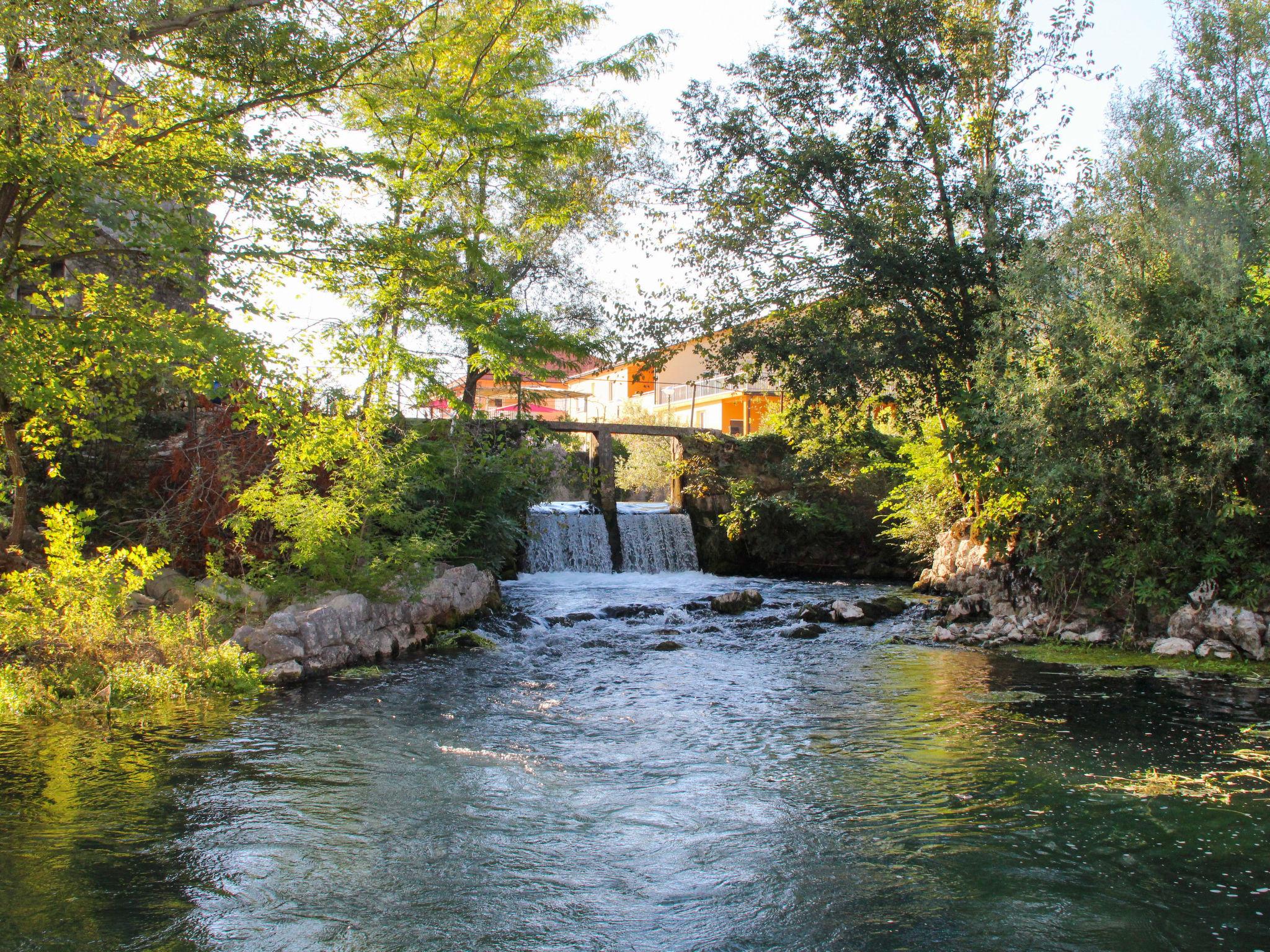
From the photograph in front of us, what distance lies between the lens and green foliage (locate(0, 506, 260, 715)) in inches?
323

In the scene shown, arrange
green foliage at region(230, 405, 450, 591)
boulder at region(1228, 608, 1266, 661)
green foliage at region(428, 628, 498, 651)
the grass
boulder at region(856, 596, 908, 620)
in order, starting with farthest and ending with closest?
boulder at region(856, 596, 908, 620)
green foliage at region(428, 628, 498, 651)
green foliage at region(230, 405, 450, 591)
boulder at region(1228, 608, 1266, 661)
the grass

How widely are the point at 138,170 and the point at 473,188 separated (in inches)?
431

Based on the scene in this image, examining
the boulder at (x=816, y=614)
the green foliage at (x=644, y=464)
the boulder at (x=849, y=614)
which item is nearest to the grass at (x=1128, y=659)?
the boulder at (x=849, y=614)

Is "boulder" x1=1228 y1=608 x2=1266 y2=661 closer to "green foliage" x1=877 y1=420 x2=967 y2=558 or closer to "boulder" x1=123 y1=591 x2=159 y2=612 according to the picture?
"green foliage" x1=877 y1=420 x2=967 y2=558

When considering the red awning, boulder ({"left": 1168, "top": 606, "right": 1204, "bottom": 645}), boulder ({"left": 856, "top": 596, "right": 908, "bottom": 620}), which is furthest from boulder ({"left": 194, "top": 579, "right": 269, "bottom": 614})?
boulder ({"left": 1168, "top": 606, "right": 1204, "bottom": 645})

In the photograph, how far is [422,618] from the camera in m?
12.2

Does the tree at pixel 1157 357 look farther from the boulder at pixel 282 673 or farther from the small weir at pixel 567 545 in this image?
the small weir at pixel 567 545

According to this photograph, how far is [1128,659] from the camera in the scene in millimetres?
10648

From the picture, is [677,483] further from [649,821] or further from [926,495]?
[649,821]

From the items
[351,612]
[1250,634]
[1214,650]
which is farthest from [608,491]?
[1250,634]

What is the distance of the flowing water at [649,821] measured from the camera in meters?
4.41

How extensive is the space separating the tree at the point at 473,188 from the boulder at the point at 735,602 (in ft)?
17.0

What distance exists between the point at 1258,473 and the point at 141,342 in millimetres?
11587

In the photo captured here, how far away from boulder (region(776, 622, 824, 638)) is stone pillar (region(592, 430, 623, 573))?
332 inches
